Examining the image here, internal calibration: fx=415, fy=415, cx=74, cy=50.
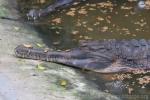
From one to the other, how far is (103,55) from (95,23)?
5.43 ft

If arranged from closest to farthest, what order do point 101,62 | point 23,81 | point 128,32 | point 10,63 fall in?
point 23,81 < point 10,63 < point 101,62 < point 128,32

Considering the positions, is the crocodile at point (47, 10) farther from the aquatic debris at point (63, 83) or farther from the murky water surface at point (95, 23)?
the aquatic debris at point (63, 83)

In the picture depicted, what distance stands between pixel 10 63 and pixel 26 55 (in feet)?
1.48

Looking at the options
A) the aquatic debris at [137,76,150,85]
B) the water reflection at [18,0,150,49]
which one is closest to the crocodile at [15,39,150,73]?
the aquatic debris at [137,76,150,85]

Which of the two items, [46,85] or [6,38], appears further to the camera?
[6,38]

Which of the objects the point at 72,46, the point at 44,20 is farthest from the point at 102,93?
the point at 44,20

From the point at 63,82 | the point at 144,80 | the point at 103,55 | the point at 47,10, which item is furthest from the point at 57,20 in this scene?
the point at 63,82

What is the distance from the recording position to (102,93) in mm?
5949

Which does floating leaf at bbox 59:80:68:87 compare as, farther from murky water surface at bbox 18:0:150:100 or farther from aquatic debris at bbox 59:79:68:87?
murky water surface at bbox 18:0:150:100

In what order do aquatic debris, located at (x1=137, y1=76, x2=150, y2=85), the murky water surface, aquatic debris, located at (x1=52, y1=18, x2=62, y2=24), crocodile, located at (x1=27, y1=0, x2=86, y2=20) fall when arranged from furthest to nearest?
1. crocodile, located at (x1=27, y1=0, x2=86, y2=20)
2. aquatic debris, located at (x1=52, y1=18, x2=62, y2=24)
3. the murky water surface
4. aquatic debris, located at (x1=137, y1=76, x2=150, y2=85)

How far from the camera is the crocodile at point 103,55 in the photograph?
684 centimetres

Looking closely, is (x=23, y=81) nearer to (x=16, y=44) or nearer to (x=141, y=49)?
(x=16, y=44)

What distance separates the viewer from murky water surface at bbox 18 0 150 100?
801 centimetres

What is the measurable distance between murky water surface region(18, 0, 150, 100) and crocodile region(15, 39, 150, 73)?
28 cm
